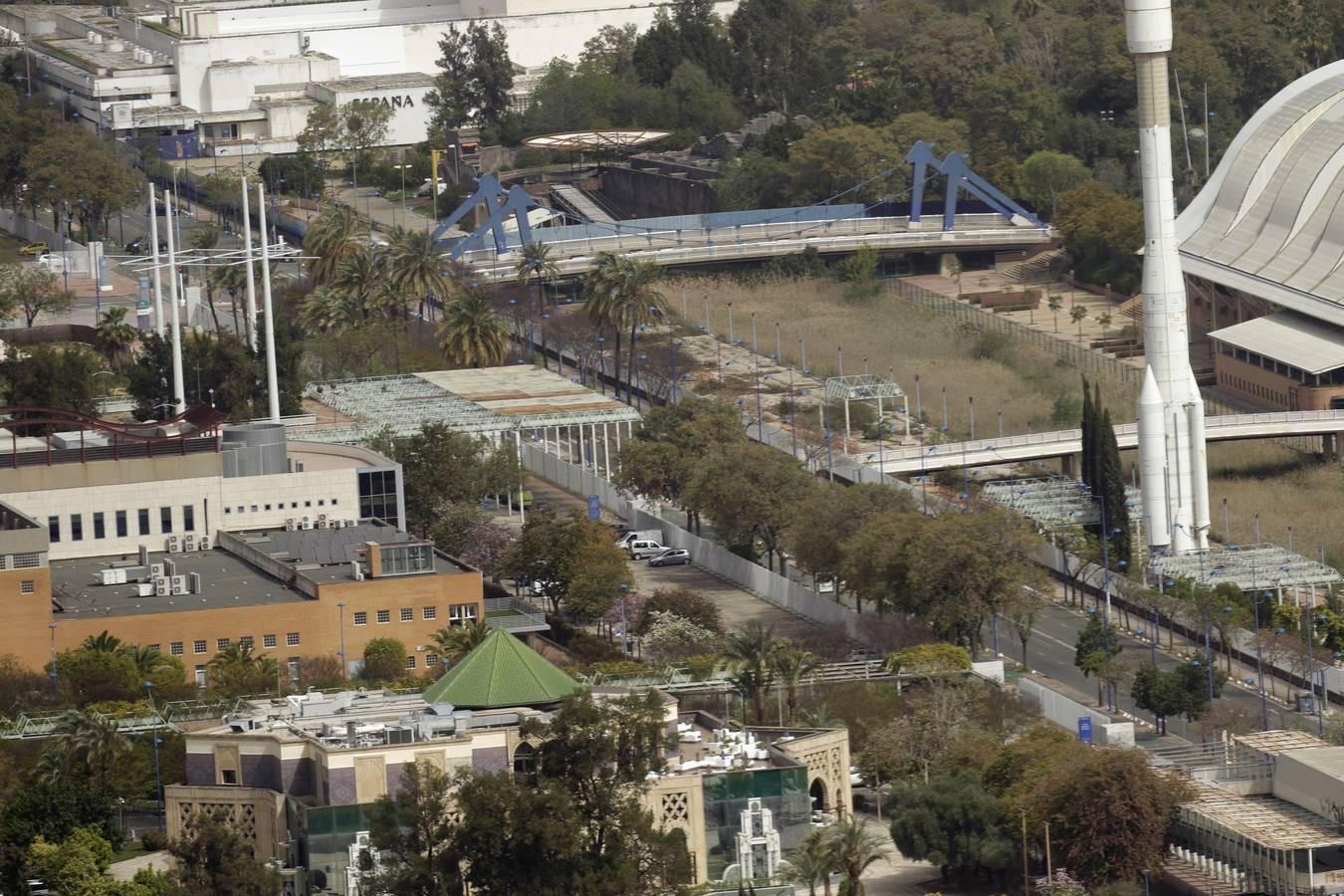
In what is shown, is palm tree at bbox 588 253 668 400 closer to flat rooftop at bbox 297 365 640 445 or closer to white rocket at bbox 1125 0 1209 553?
flat rooftop at bbox 297 365 640 445

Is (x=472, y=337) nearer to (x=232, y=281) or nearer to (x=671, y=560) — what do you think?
(x=232, y=281)

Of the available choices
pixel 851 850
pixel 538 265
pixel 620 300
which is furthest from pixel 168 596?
pixel 538 265

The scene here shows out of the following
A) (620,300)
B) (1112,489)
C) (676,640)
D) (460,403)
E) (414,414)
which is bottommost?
(676,640)

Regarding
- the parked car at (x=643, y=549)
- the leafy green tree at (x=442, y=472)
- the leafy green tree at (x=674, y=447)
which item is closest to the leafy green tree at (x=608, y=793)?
the leafy green tree at (x=442, y=472)

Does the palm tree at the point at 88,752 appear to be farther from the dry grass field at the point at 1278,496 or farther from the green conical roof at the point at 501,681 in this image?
→ the dry grass field at the point at 1278,496

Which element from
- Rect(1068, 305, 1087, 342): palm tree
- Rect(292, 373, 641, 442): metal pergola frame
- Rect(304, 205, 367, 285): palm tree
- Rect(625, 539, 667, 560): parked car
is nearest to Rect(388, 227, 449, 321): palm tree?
Answer: Rect(304, 205, 367, 285): palm tree

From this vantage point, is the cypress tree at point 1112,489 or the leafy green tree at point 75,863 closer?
the leafy green tree at point 75,863
